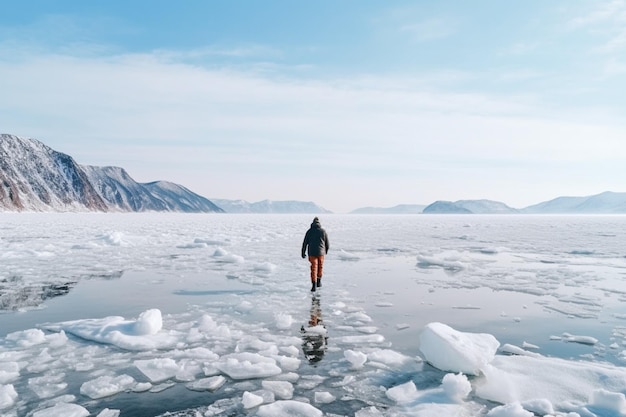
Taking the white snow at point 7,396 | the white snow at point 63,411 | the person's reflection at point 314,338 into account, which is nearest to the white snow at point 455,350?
the person's reflection at point 314,338

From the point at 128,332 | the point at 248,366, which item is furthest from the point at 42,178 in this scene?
the point at 248,366

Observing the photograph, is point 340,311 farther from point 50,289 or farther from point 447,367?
point 50,289

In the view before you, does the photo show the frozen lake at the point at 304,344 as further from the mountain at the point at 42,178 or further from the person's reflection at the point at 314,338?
the mountain at the point at 42,178

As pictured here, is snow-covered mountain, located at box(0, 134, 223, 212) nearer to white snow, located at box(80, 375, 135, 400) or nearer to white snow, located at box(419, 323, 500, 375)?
white snow, located at box(80, 375, 135, 400)

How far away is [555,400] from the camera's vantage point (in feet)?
16.2

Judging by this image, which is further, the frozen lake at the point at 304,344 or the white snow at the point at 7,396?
the frozen lake at the point at 304,344

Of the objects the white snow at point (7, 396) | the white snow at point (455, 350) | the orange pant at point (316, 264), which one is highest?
the orange pant at point (316, 264)

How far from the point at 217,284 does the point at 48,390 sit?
7.39 meters

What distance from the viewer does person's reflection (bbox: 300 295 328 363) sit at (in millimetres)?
6359

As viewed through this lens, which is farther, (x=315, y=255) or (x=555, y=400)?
(x=315, y=255)

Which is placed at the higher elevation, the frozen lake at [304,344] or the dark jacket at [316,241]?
the dark jacket at [316,241]

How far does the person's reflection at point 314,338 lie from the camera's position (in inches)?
250

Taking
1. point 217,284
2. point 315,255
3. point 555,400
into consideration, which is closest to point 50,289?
point 217,284

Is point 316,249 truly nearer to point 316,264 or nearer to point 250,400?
point 316,264
